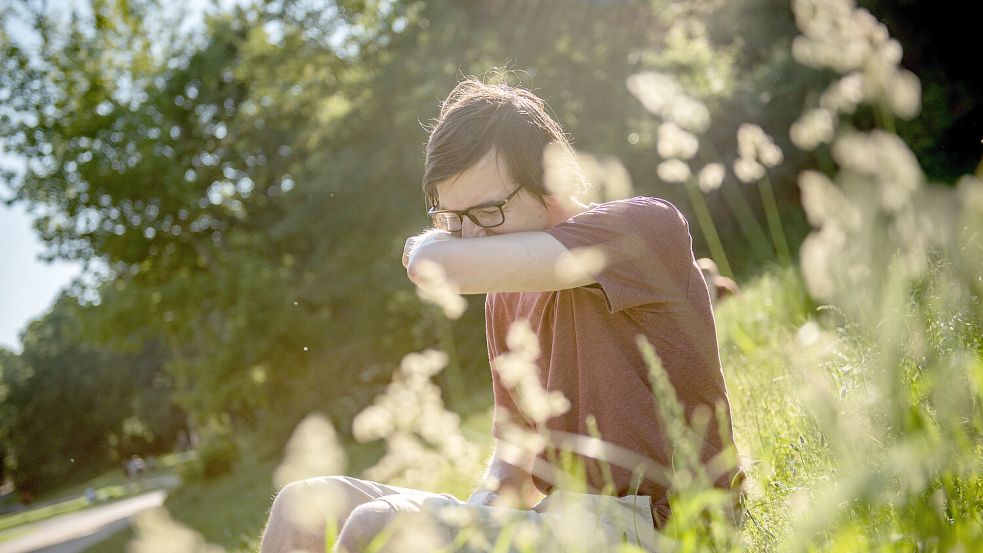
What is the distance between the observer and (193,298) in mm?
23453

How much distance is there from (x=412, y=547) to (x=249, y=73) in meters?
22.3

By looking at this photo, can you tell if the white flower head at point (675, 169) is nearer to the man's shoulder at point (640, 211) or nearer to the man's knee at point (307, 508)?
the man's shoulder at point (640, 211)

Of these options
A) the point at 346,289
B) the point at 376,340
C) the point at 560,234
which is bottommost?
the point at 376,340

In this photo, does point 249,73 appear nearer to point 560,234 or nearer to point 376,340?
point 376,340

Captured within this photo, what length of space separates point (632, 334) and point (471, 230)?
53 cm

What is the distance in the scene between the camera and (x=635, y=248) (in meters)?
2.08

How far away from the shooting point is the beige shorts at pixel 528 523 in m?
1.35

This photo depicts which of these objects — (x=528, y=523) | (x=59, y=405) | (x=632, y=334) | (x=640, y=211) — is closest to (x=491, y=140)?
(x=640, y=211)

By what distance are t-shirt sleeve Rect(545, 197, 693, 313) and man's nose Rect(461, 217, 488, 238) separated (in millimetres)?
290

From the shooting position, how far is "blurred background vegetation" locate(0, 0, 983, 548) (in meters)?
13.5

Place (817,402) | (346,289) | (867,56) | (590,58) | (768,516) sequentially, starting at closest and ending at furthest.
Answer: (817,402)
(768,516)
(867,56)
(590,58)
(346,289)

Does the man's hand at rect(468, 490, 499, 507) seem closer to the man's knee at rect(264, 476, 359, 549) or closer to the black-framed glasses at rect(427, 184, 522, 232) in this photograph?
the man's knee at rect(264, 476, 359, 549)

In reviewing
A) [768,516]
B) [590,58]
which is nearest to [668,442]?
[768,516]

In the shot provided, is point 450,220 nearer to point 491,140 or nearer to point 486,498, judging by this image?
point 491,140
